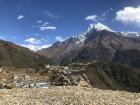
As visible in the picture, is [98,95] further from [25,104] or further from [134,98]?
[25,104]

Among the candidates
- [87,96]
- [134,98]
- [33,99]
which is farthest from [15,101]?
[134,98]

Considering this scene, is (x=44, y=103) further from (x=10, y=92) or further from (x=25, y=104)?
(x=10, y=92)

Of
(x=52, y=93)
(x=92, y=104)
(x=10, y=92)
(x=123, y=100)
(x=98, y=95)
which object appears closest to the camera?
(x=92, y=104)

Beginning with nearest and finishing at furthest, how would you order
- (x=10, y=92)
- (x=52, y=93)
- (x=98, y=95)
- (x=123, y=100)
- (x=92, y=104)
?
(x=92, y=104) < (x=123, y=100) < (x=98, y=95) < (x=52, y=93) < (x=10, y=92)

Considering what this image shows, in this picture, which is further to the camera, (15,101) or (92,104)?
(15,101)

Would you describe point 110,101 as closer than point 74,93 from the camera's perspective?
Yes

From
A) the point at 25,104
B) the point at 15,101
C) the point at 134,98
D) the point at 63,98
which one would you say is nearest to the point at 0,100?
the point at 15,101

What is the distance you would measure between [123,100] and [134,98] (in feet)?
7.14

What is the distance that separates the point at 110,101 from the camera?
2897cm

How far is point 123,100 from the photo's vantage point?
2975cm

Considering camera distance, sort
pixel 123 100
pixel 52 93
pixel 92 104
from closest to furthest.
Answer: pixel 92 104
pixel 123 100
pixel 52 93

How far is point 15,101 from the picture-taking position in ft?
101

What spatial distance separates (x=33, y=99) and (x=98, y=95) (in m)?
6.27

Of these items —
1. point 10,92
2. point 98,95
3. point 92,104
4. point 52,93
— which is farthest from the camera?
point 10,92
